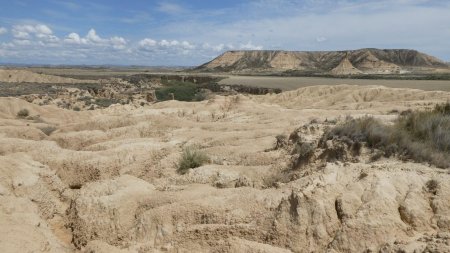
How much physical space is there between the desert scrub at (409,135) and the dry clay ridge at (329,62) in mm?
118733

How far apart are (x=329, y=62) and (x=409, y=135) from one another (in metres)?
145

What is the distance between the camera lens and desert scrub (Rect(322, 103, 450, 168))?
7.27m

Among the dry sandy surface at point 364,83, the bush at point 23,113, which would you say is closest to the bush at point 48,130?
the bush at point 23,113

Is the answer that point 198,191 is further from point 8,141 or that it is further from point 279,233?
point 8,141

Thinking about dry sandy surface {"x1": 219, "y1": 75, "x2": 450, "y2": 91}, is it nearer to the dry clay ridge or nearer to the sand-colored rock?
the sand-colored rock

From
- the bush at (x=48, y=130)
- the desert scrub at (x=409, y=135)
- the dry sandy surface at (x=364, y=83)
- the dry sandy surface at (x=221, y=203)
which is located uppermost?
the desert scrub at (x=409, y=135)

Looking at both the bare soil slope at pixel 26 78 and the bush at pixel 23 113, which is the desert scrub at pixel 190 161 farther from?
the bare soil slope at pixel 26 78

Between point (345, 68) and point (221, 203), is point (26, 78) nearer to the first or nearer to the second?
point (221, 203)

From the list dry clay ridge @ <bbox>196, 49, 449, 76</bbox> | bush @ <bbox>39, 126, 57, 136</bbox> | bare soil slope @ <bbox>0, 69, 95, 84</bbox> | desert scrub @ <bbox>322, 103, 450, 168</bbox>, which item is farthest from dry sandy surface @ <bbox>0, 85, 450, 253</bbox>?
dry clay ridge @ <bbox>196, 49, 449, 76</bbox>

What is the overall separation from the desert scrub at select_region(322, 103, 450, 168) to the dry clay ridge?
390 feet

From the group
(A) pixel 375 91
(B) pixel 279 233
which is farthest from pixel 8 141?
(A) pixel 375 91

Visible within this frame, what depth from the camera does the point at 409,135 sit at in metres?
7.99

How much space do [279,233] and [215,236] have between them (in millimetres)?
923

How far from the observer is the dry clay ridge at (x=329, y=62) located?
132 m
